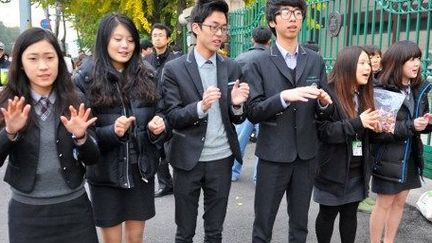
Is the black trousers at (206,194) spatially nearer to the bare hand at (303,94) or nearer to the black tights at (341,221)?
the bare hand at (303,94)

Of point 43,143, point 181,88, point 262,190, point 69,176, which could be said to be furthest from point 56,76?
point 262,190

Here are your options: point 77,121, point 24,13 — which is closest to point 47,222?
point 77,121

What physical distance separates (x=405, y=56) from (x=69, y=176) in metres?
2.45

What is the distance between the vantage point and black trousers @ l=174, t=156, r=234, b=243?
9.23 ft

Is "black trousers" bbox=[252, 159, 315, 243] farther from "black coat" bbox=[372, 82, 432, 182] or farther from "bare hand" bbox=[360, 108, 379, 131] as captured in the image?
"black coat" bbox=[372, 82, 432, 182]

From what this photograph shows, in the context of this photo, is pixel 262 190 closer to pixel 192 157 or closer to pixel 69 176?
pixel 192 157

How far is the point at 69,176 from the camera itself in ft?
7.36

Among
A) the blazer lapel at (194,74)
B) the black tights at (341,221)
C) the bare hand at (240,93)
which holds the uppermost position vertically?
the blazer lapel at (194,74)

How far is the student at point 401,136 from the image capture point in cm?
313

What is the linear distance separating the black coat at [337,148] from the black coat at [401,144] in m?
0.21

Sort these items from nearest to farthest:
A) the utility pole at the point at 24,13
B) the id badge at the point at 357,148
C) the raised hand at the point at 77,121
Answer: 1. the raised hand at the point at 77,121
2. the id badge at the point at 357,148
3. the utility pole at the point at 24,13

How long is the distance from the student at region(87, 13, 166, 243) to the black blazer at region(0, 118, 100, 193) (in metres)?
0.25

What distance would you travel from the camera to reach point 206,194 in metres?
2.92

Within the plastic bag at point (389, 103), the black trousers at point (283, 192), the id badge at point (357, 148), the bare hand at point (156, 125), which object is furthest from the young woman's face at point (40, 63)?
the plastic bag at point (389, 103)
